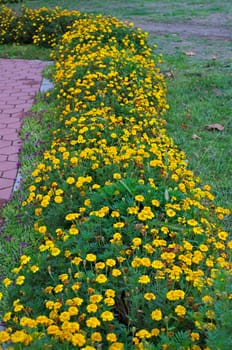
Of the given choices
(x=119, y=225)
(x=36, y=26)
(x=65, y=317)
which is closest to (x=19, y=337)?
(x=65, y=317)

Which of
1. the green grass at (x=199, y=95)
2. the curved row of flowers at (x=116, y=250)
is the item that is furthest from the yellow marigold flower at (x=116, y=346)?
the green grass at (x=199, y=95)

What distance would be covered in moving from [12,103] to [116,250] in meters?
3.77

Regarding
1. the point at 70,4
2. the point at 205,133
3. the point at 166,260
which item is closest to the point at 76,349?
the point at 166,260

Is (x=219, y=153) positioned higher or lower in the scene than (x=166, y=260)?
lower

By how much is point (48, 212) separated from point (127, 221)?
2.15 feet

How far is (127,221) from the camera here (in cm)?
252

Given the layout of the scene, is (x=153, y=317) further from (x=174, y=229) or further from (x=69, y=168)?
(x=69, y=168)

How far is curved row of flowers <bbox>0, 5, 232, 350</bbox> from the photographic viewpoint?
191 centimetres

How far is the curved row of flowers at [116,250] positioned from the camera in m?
1.91

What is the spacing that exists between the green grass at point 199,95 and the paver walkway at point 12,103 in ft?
2.35

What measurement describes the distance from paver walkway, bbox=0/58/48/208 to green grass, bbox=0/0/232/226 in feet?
2.35

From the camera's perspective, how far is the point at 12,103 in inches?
224

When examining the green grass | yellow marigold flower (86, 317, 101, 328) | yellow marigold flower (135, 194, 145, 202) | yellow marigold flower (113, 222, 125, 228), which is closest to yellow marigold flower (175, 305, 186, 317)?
yellow marigold flower (86, 317, 101, 328)

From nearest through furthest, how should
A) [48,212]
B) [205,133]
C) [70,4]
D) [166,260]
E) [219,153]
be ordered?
[166,260], [48,212], [219,153], [205,133], [70,4]
